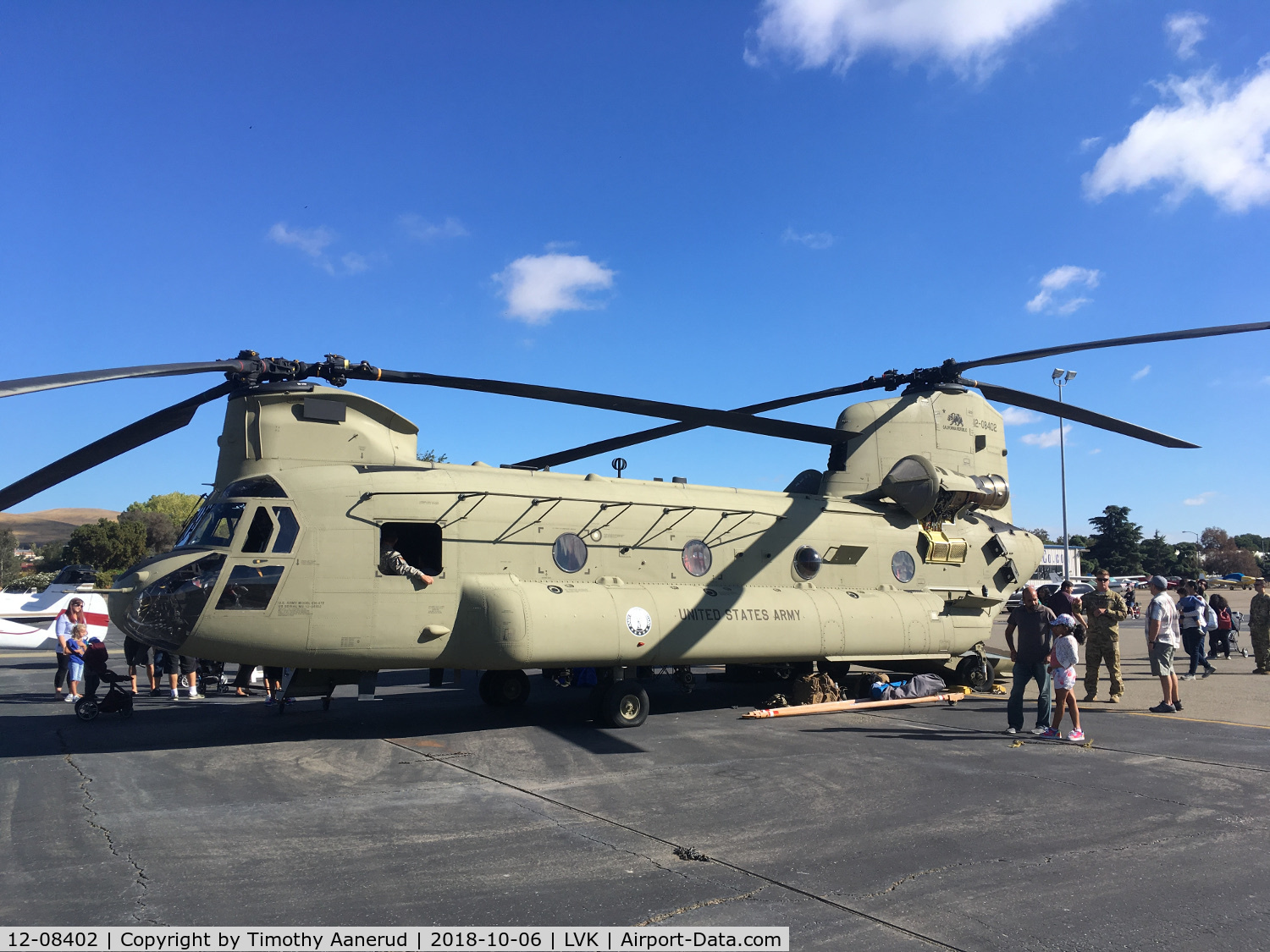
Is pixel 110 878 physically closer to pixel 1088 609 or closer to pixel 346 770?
pixel 346 770

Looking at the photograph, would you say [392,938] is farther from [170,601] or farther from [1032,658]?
[1032,658]

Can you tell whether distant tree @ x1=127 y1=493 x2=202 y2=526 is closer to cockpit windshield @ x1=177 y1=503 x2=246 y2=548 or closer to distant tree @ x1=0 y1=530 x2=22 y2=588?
distant tree @ x1=0 y1=530 x2=22 y2=588

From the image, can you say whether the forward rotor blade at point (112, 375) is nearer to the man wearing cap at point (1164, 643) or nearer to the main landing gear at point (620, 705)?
the main landing gear at point (620, 705)

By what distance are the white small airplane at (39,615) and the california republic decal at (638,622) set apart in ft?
44.1

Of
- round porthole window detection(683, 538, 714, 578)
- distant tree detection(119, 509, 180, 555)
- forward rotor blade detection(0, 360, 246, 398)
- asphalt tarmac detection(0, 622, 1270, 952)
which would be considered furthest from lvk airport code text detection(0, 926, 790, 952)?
distant tree detection(119, 509, 180, 555)

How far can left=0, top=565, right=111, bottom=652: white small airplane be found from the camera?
18922mm

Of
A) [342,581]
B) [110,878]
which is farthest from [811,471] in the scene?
[110,878]

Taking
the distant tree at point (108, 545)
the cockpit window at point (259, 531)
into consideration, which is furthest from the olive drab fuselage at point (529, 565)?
the distant tree at point (108, 545)

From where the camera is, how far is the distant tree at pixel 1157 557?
285 ft

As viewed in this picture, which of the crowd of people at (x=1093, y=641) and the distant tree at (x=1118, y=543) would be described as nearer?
the crowd of people at (x=1093, y=641)

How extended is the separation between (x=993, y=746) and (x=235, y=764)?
28.0 ft

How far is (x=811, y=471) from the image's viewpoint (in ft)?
50.7

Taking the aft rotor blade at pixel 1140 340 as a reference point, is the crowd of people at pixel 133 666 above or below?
below

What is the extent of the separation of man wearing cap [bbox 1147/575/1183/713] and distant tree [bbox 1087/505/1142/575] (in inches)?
3283
